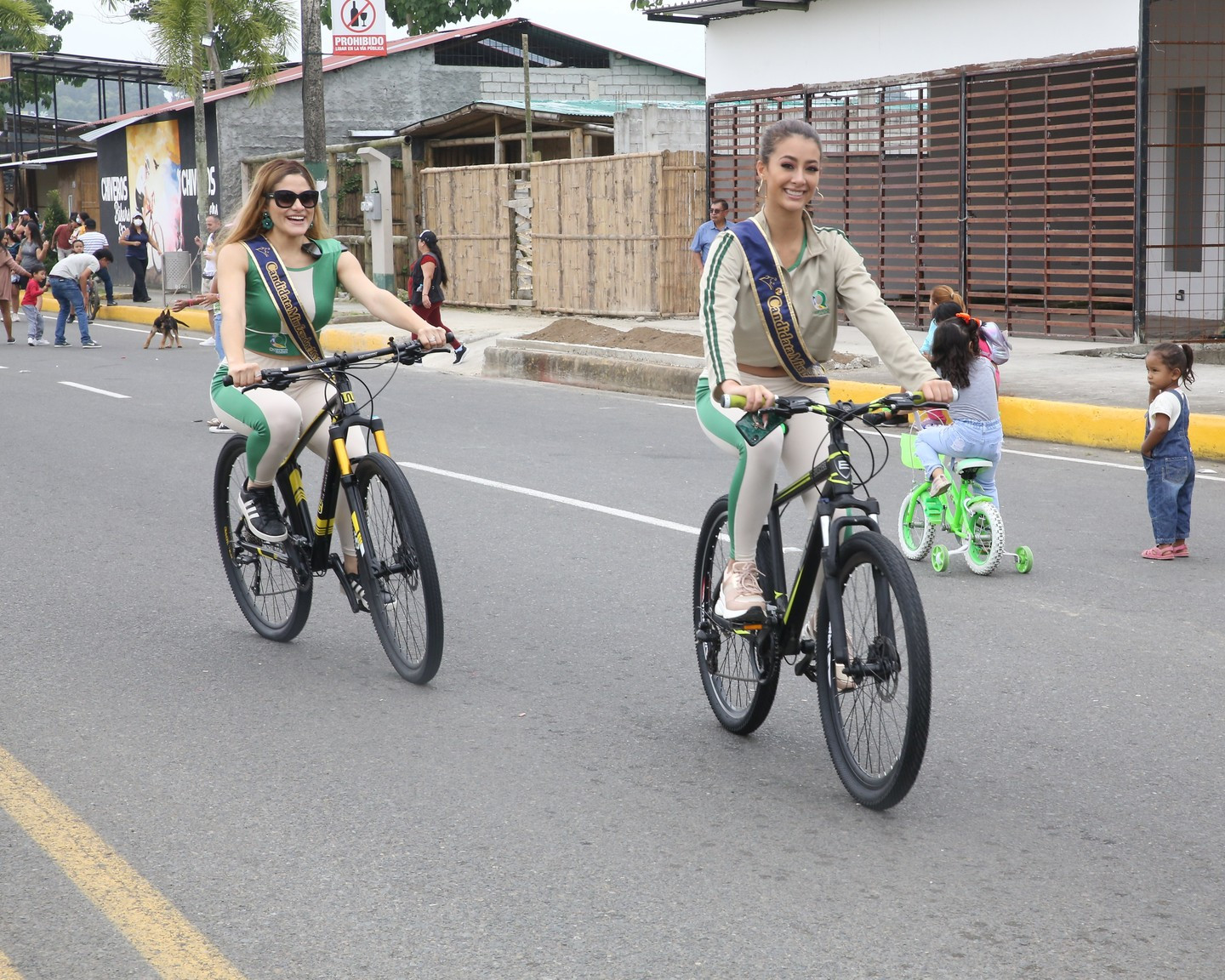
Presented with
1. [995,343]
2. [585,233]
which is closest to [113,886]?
[995,343]

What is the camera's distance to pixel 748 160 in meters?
21.7

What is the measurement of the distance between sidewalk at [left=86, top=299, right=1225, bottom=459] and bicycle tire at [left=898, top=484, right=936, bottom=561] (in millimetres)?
4089

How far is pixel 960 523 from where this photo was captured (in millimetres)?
7430

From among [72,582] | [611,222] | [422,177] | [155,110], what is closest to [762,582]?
[72,582]

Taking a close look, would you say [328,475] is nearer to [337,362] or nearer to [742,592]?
[337,362]

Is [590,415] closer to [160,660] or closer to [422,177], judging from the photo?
[160,660]

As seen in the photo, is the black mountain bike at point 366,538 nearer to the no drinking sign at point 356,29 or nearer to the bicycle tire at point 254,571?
the bicycle tire at point 254,571

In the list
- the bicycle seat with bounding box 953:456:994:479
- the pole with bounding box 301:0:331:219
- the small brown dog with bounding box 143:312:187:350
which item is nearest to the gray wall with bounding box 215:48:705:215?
the pole with bounding box 301:0:331:219

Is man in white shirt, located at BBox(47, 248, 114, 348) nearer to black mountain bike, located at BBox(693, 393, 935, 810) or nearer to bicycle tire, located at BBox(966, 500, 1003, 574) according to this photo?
bicycle tire, located at BBox(966, 500, 1003, 574)

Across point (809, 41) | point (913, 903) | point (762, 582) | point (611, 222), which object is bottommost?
point (913, 903)

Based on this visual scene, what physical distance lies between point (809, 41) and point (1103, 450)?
422 inches

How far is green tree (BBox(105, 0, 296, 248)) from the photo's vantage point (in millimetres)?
29672

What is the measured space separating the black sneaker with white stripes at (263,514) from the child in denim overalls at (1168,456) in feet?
13.9

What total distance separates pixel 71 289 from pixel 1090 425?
48.8ft
